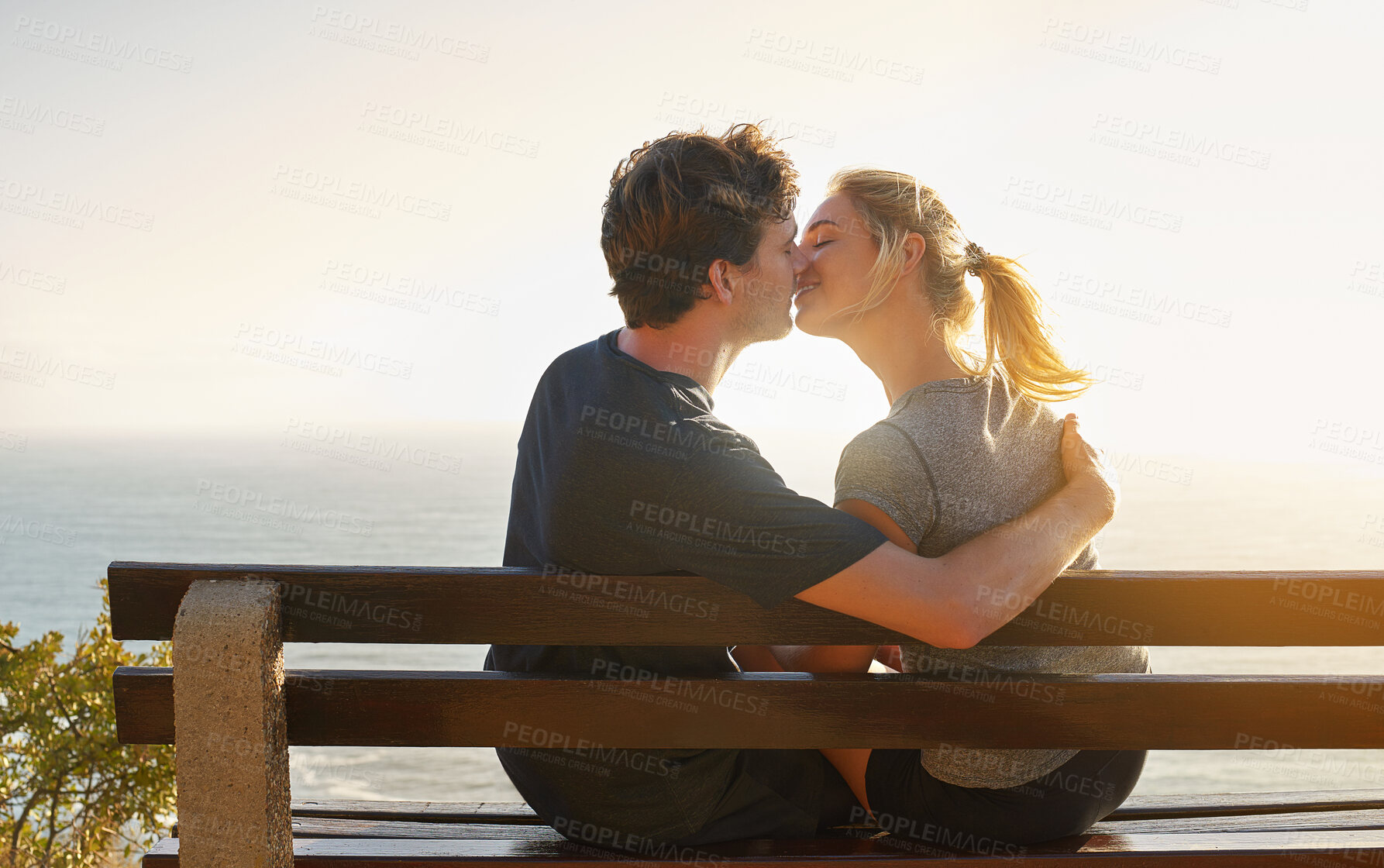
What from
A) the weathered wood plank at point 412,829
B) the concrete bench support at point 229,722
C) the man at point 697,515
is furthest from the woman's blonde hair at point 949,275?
the concrete bench support at point 229,722

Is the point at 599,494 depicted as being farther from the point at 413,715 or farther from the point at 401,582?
the point at 413,715

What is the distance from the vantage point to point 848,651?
2.01 metres

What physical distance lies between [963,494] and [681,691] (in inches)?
29.2

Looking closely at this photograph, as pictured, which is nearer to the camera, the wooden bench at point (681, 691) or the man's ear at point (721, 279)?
the wooden bench at point (681, 691)

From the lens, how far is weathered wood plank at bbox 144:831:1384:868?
5.84ft

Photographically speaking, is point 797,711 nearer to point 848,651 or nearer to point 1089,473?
point 848,651

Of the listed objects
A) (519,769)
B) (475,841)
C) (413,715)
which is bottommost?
(475,841)

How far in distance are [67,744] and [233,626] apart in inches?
165

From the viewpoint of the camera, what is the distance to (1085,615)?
1723 millimetres

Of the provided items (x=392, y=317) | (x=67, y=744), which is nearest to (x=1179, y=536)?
(x=67, y=744)

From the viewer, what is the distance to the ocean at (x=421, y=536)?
24.9 metres

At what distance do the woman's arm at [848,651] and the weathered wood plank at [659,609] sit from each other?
0.25m

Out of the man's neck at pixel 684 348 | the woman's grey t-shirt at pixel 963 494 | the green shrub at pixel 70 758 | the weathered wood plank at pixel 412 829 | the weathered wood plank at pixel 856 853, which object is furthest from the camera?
the green shrub at pixel 70 758

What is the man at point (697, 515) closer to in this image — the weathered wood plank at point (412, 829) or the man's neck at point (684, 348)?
the man's neck at point (684, 348)
